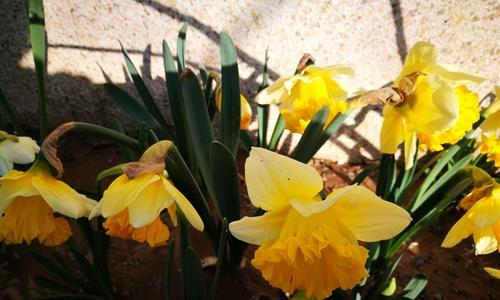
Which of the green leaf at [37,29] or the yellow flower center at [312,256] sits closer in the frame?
the yellow flower center at [312,256]

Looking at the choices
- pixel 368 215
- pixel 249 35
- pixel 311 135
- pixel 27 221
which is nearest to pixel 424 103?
pixel 311 135

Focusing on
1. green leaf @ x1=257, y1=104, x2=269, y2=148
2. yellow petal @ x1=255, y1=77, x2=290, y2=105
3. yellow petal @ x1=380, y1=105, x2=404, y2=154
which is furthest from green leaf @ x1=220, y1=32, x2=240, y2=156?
yellow petal @ x1=380, y1=105, x2=404, y2=154

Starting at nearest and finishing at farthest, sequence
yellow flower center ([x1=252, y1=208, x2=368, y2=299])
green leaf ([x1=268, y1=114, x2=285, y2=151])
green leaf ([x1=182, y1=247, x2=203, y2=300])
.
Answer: yellow flower center ([x1=252, y1=208, x2=368, y2=299]) < green leaf ([x1=182, y1=247, x2=203, y2=300]) < green leaf ([x1=268, y1=114, x2=285, y2=151])

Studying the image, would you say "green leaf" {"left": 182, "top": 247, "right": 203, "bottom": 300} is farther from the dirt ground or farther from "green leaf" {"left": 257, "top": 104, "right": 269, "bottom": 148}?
"green leaf" {"left": 257, "top": 104, "right": 269, "bottom": 148}

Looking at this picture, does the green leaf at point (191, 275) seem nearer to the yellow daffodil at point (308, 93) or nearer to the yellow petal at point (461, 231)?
the yellow daffodil at point (308, 93)

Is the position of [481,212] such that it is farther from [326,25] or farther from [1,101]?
[1,101]

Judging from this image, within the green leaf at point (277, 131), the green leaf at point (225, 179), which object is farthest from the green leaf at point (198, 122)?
the green leaf at point (277, 131)

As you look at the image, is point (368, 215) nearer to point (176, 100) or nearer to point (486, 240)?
point (486, 240)
